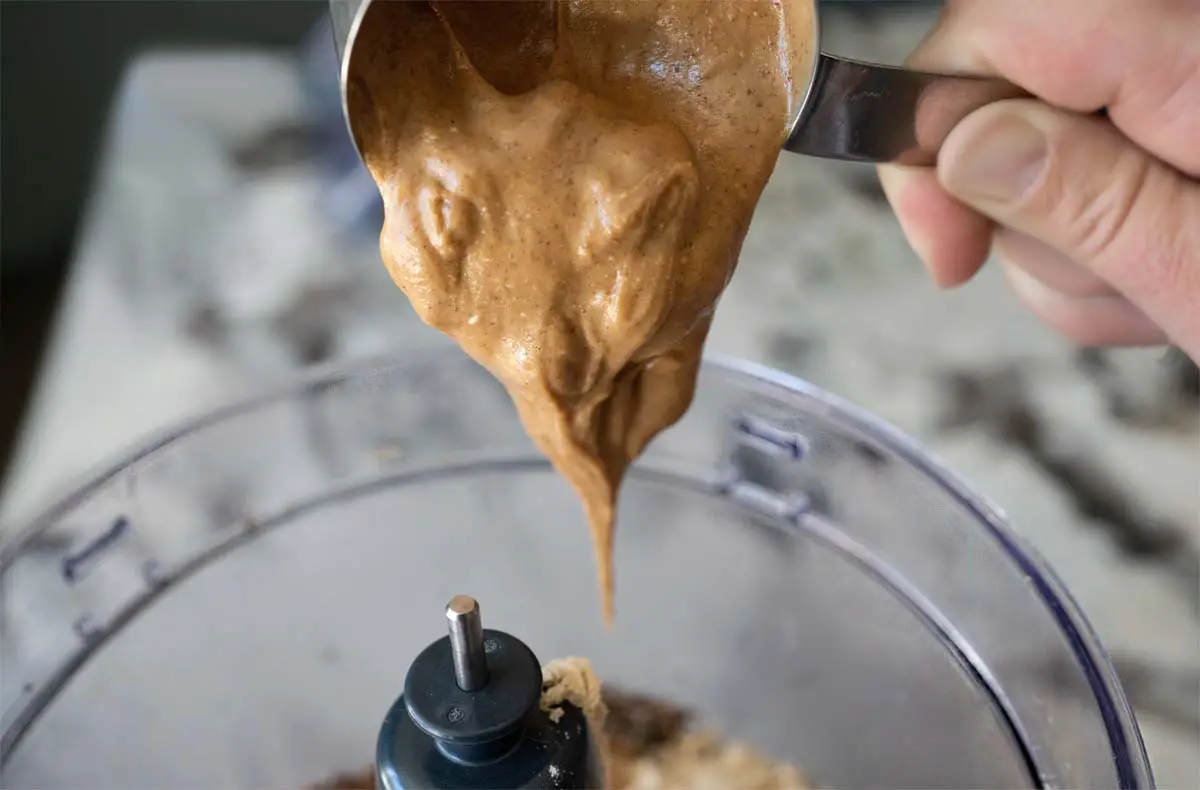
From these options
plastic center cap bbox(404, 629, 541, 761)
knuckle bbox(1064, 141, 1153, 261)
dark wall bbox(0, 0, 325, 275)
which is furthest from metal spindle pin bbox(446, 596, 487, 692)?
dark wall bbox(0, 0, 325, 275)

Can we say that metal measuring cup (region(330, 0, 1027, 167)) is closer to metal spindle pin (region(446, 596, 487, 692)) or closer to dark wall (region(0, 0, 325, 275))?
metal spindle pin (region(446, 596, 487, 692))

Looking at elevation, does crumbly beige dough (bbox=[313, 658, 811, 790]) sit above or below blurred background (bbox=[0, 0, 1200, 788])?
below

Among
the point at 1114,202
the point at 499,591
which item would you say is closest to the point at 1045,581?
the point at 1114,202

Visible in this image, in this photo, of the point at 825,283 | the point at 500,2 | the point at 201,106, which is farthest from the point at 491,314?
the point at 201,106

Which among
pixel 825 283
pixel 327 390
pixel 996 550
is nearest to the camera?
pixel 996 550

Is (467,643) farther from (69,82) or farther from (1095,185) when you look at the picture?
(69,82)

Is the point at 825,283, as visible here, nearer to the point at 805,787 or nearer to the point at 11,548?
the point at 805,787
